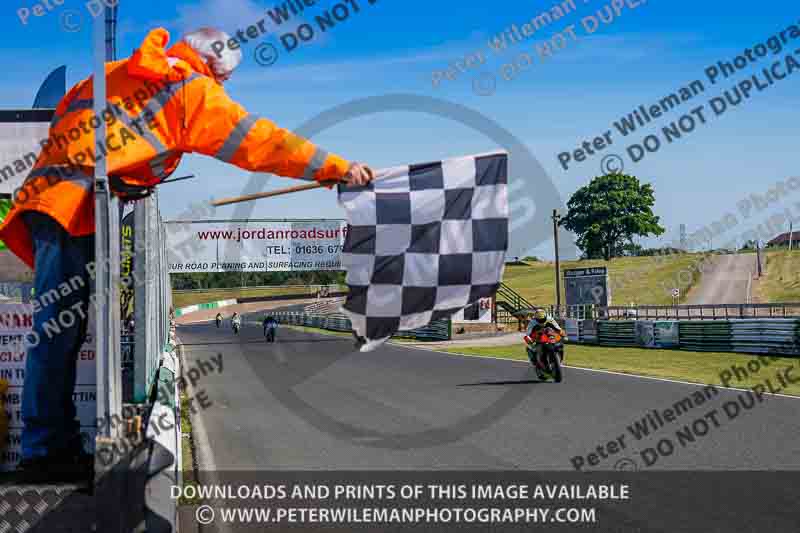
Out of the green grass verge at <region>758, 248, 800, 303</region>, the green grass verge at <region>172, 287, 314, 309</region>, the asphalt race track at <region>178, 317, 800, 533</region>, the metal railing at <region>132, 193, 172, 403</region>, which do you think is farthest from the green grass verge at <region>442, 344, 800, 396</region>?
the green grass verge at <region>172, 287, 314, 309</region>

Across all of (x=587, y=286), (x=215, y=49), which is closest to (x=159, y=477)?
(x=215, y=49)

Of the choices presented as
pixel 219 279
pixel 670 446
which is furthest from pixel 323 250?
pixel 219 279

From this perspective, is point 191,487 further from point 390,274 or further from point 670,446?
point 670,446

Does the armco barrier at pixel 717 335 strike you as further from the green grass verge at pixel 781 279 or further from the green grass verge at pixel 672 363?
the green grass verge at pixel 781 279

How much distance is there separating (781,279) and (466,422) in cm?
6707

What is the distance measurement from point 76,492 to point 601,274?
125ft

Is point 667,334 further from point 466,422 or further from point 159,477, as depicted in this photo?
point 159,477

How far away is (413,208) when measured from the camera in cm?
458

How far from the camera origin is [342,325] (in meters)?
57.4

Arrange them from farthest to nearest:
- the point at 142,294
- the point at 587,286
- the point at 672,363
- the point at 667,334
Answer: the point at 587,286 < the point at 667,334 < the point at 672,363 < the point at 142,294

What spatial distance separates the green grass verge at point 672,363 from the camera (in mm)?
17745

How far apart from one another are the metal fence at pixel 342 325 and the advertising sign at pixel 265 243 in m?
3.16

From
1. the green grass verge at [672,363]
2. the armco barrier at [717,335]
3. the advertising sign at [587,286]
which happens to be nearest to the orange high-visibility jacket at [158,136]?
the green grass verge at [672,363]

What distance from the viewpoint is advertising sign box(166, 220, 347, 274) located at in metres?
40.1
